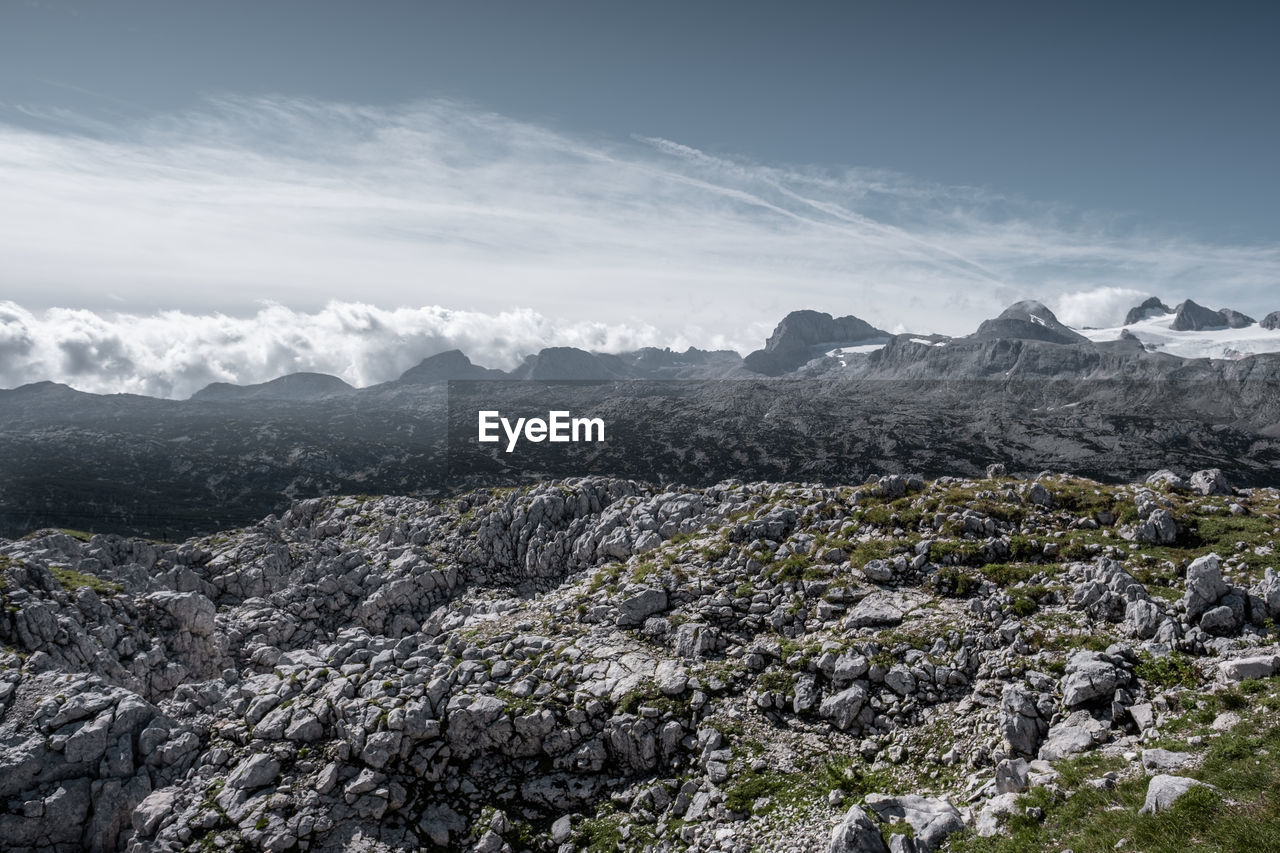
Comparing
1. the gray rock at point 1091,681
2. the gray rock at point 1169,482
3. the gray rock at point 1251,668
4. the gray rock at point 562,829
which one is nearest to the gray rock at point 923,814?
the gray rock at point 1091,681

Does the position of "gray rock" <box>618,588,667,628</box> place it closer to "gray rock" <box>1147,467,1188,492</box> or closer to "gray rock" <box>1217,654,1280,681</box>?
"gray rock" <box>1217,654,1280,681</box>

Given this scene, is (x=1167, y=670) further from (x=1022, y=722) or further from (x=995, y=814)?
(x=995, y=814)

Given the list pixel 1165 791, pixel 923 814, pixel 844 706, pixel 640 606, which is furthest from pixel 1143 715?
pixel 640 606

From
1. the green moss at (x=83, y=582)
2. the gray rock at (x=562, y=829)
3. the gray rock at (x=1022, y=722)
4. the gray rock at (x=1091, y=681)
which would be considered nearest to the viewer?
the gray rock at (x=1022, y=722)

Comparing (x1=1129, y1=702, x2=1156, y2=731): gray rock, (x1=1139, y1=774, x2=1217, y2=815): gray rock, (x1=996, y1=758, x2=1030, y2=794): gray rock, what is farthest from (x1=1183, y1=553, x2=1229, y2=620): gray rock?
(x1=1139, y1=774, x2=1217, y2=815): gray rock

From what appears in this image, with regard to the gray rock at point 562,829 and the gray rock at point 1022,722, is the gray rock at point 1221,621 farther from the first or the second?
the gray rock at point 562,829

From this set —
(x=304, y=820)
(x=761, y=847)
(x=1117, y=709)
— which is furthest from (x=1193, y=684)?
(x=304, y=820)
